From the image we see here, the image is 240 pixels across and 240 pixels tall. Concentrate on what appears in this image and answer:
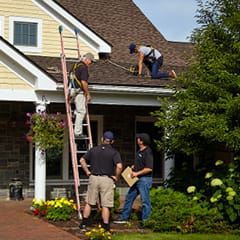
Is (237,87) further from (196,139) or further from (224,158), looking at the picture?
(224,158)

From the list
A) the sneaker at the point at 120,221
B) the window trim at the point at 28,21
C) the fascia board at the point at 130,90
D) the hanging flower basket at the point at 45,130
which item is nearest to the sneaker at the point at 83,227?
the sneaker at the point at 120,221

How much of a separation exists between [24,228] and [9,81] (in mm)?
3865

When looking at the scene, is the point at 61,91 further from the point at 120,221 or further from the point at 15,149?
the point at 120,221

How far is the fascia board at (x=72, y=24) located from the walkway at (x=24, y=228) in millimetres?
6040

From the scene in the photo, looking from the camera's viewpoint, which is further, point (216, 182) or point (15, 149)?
point (15, 149)

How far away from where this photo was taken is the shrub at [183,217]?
10.7 metres

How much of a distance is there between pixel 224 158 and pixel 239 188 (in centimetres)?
536

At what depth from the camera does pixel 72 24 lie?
17.2 m

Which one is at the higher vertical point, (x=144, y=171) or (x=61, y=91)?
(x=61, y=91)

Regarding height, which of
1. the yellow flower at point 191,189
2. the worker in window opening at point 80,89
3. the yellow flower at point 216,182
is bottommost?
the yellow flower at point 191,189

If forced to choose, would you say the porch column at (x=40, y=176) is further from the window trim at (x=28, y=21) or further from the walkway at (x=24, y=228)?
the window trim at (x=28, y=21)

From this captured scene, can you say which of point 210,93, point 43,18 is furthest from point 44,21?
point 210,93

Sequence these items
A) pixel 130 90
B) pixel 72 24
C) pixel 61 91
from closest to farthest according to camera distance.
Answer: pixel 61 91 < pixel 130 90 < pixel 72 24

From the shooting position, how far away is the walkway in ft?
32.4
